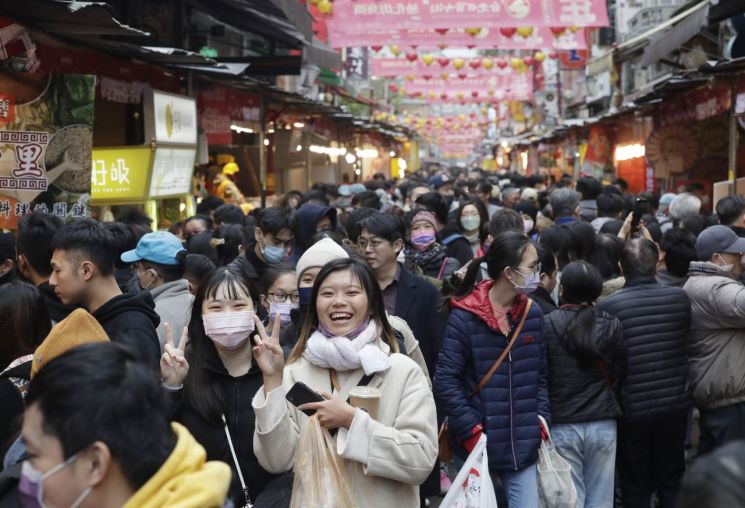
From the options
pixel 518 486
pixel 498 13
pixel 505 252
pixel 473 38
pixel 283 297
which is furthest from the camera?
pixel 473 38

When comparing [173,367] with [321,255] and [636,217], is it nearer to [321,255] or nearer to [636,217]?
[321,255]

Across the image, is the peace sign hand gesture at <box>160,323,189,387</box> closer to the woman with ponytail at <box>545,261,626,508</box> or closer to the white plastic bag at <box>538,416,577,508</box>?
the white plastic bag at <box>538,416,577,508</box>

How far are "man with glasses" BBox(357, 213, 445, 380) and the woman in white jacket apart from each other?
202cm

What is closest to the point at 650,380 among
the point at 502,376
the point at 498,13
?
the point at 502,376

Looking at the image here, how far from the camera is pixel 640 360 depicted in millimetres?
5934

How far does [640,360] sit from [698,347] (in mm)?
560

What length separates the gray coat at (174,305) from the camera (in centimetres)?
580

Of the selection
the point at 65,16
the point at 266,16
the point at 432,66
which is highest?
the point at 432,66

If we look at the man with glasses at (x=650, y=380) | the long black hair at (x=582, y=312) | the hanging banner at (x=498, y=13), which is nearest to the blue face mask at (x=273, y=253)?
the long black hair at (x=582, y=312)

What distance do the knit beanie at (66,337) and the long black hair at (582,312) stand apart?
280 cm

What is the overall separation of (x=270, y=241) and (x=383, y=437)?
441cm

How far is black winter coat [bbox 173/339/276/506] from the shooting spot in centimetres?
416

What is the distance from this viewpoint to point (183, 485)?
2336 millimetres

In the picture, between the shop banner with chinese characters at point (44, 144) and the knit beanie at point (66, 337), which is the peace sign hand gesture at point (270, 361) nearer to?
the knit beanie at point (66, 337)
